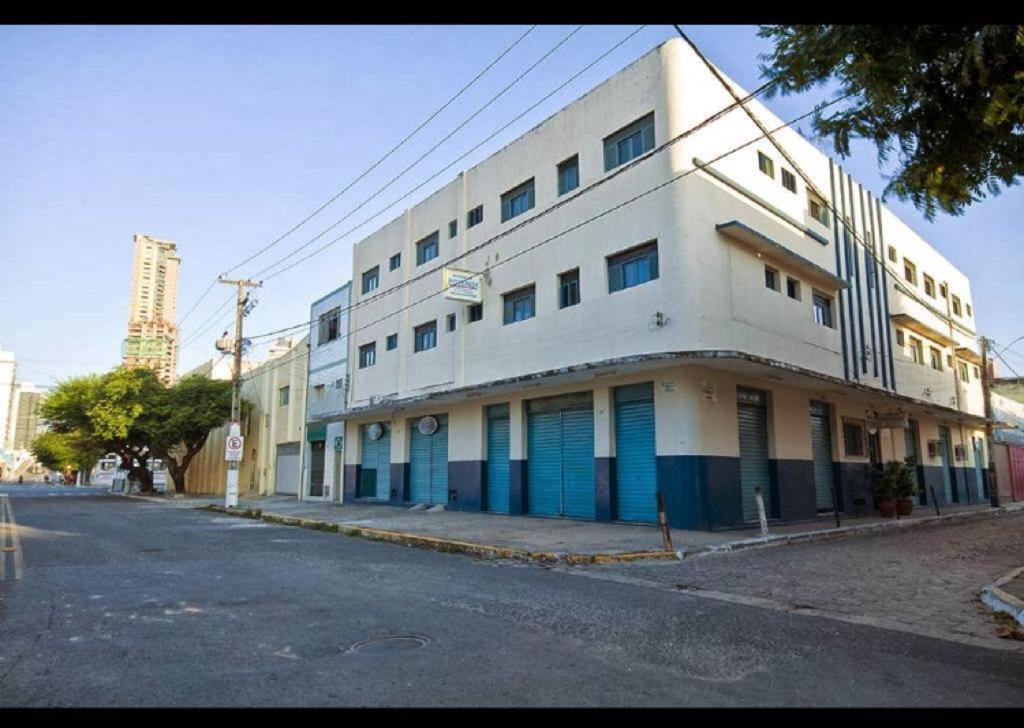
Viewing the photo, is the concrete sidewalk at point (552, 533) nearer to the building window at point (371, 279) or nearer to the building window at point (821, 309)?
the building window at point (821, 309)

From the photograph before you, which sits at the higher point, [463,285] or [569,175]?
[569,175]

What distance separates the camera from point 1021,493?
37.3 meters

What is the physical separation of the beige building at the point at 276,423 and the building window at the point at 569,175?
19623 millimetres

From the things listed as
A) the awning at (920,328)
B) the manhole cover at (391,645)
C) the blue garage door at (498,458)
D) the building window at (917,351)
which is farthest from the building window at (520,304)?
the building window at (917,351)

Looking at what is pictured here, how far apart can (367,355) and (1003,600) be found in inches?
978

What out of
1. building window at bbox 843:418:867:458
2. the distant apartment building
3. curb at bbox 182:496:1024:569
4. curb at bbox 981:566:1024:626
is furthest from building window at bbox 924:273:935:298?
the distant apartment building

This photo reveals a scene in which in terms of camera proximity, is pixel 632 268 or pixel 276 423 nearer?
pixel 632 268

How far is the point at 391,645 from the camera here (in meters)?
5.50

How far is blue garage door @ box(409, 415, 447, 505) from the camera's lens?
78.2ft

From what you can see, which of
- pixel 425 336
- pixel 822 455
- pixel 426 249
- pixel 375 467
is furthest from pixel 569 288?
pixel 375 467

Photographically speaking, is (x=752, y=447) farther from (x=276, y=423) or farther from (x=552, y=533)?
(x=276, y=423)
